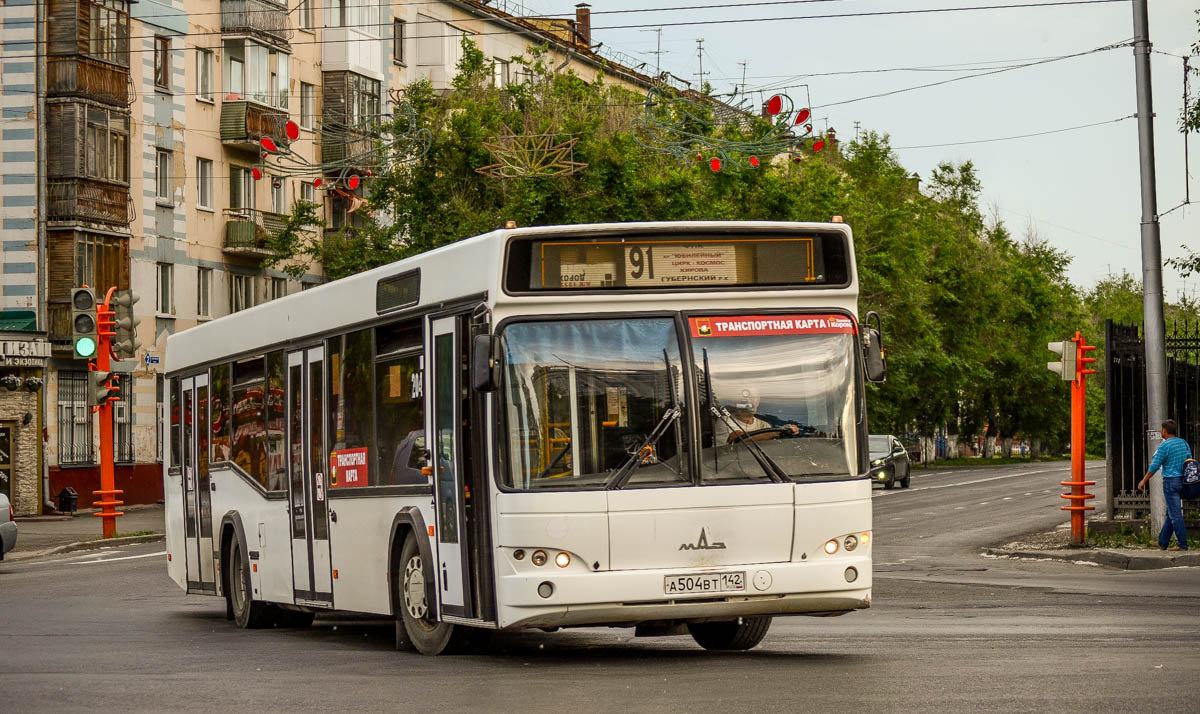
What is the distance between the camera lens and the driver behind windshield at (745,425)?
457 inches

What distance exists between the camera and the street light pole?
25.1 meters

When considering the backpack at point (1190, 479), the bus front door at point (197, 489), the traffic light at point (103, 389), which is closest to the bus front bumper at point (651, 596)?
the bus front door at point (197, 489)

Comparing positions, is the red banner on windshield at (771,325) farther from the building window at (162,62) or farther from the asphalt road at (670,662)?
the building window at (162,62)

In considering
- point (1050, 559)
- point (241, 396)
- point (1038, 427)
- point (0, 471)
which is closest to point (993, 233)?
point (1038, 427)

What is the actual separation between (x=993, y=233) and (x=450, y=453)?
87.9 m

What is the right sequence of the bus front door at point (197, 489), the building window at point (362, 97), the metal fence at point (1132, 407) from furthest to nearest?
the building window at point (362, 97), the metal fence at point (1132, 407), the bus front door at point (197, 489)

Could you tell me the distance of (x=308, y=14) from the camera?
5766 centimetres

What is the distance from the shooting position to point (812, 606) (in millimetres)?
11781

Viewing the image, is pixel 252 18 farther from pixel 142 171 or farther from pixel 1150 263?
pixel 1150 263

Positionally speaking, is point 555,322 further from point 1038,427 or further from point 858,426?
point 1038,427

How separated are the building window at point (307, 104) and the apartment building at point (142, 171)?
0.06 metres

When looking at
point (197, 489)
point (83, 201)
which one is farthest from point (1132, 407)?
point (83, 201)

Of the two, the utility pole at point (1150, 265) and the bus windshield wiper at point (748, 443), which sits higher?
the utility pole at point (1150, 265)

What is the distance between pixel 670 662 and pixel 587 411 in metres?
1.83
